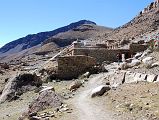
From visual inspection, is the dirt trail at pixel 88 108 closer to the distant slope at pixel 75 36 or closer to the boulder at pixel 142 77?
the boulder at pixel 142 77

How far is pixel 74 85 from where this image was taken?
21.0 meters

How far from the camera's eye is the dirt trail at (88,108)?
1408 centimetres

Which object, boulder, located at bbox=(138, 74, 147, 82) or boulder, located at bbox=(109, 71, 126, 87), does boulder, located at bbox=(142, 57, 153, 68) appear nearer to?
boulder, located at bbox=(109, 71, 126, 87)

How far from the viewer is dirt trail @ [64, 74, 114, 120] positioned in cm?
1408

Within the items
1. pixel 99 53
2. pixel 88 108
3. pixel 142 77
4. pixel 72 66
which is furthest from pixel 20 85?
pixel 99 53

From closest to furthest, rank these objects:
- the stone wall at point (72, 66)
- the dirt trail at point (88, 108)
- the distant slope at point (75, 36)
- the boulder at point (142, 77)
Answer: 1. the dirt trail at point (88, 108)
2. the boulder at point (142, 77)
3. the stone wall at point (72, 66)
4. the distant slope at point (75, 36)

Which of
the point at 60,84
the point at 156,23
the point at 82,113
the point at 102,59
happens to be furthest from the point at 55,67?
the point at 156,23

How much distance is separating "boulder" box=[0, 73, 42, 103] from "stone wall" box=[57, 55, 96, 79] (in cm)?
178

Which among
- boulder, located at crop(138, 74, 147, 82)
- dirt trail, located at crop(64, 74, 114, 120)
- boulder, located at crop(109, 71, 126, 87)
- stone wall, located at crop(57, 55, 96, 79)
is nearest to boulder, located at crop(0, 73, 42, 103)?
stone wall, located at crop(57, 55, 96, 79)

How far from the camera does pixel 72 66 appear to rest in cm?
2550

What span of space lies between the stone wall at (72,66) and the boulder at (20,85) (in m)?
1.78

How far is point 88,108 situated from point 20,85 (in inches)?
371

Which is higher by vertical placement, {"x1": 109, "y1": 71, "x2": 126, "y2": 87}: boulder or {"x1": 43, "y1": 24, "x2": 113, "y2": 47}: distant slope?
{"x1": 43, "y1": 24, "x2": 113, "y2": 47}: distant slope

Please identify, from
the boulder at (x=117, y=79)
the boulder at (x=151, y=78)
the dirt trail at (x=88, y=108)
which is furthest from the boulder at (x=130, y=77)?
the dirt trail at (x=88, y=108)
